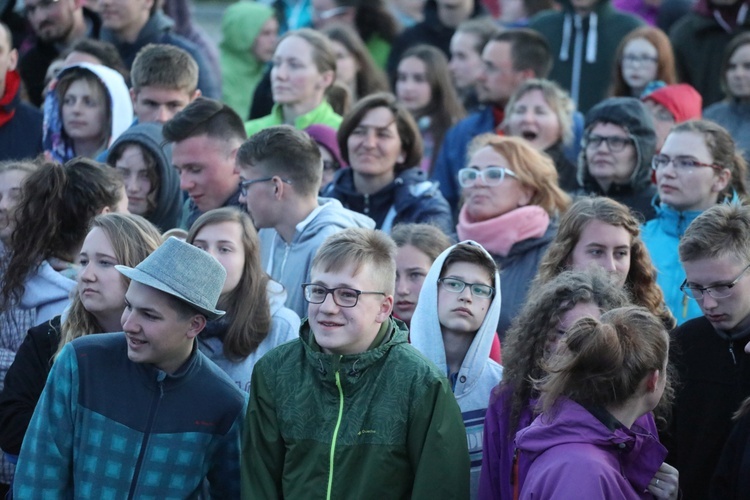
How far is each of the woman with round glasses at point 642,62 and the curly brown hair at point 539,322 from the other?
4.35 metres

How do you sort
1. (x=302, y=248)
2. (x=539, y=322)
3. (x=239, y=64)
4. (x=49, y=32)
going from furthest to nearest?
(x=239, y=64)
(x=49, y=32)
(x=302, y=248)
(x=539, y=322)

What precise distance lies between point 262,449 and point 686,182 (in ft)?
9.54

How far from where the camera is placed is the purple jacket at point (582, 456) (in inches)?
141

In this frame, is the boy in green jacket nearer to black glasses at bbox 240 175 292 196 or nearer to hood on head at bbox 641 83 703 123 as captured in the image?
black glasses at bbox 240 175 292 196

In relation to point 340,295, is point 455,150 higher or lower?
higher

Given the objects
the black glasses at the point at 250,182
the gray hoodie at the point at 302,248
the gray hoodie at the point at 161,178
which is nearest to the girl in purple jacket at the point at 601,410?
the gray hoodie at the point at 302,248

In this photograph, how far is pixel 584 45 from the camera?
9555 mm

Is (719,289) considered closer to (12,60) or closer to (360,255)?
(360,255)

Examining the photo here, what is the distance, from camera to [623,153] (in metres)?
6.72

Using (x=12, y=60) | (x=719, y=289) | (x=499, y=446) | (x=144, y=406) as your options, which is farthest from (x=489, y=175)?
(x=12, y=60)

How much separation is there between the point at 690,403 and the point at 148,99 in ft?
14.0

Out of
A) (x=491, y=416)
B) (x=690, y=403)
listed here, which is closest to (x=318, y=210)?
(x=491, y=416)

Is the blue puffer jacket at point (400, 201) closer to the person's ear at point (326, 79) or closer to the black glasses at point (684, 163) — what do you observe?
the person's ear at point (326, 79)

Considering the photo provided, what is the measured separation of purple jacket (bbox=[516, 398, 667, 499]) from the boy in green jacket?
1.17ft
